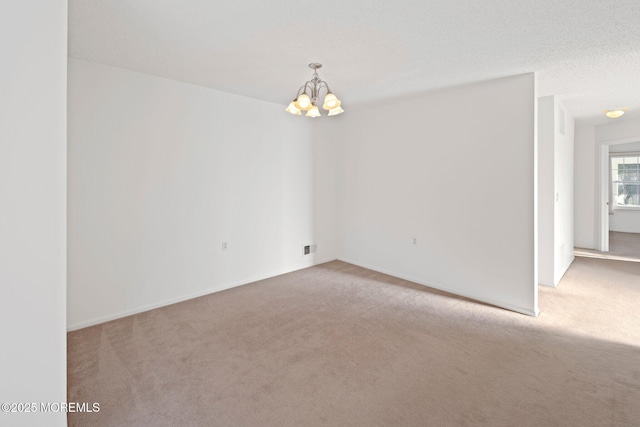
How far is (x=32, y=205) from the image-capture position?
54.6 inches

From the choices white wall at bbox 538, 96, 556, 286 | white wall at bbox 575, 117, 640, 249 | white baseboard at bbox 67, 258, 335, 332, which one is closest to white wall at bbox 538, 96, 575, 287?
white wall at bbox 538, 96, 556, 286

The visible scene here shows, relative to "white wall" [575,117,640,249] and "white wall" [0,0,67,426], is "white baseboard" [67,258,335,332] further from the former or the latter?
"white wall" [575,117,640,249]

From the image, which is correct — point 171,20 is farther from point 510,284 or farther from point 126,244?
point 510,284

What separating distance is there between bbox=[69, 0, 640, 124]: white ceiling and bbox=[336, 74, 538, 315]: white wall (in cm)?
41

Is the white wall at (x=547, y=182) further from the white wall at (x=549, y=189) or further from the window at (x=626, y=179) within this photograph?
the window at (x=626, y=179)

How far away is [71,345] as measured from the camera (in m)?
2.66

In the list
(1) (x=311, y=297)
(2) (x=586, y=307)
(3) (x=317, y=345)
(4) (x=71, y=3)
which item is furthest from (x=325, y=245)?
(4) (x=71, y=3)

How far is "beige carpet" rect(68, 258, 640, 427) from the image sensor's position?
1902mm

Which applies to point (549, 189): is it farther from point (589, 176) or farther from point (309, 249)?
point (309, 249)

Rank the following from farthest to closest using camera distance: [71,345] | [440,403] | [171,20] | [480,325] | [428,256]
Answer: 1. [428,256]
2. [480,325]
3. [71,345]
4. [171,20]
5. [440,403]

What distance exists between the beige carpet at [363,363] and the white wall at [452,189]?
483mm

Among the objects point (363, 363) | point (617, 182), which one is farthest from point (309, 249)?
point (617, 182)

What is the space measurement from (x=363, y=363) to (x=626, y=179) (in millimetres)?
9159

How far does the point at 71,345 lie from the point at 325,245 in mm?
3587
